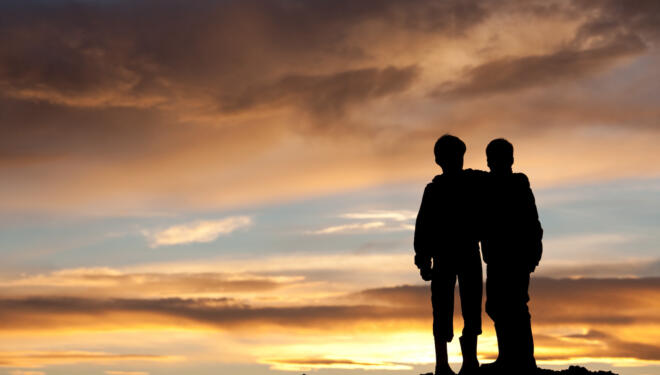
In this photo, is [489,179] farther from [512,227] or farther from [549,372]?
[549,372]

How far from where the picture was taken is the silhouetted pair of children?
1755 centimetres

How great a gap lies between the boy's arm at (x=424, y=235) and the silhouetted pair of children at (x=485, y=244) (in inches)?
0.9

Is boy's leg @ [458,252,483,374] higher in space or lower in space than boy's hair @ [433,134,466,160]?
lower

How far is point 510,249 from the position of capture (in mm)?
17609

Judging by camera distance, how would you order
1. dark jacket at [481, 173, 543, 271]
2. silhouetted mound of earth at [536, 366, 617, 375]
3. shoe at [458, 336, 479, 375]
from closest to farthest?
1. dark jacket at [481, 173, 543, 271]
2. shoe at [458, 336, 479, 375]
3. silhouetted mound of earth at [536, 366, 617, 375]

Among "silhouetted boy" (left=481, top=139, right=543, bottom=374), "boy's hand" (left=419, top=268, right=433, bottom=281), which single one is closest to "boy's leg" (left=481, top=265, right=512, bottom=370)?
"silhouetted boy" (left=481, top=139, right=543, bottom=374)

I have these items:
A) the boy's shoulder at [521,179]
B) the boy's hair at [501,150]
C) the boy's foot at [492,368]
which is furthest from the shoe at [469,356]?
the boy's hair at [501,150]

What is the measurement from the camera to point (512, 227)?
→ 17.6 meters

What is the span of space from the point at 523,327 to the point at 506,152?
10.2 feet

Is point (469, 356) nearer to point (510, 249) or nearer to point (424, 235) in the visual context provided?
point (510, 249)

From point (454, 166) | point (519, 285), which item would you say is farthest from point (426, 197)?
point (519, 285)

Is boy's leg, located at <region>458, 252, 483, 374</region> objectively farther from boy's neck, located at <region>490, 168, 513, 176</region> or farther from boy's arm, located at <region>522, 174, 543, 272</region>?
boy's neck, located at <region>490, 168, 513, 176</region>

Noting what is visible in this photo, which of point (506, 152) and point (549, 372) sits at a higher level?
point (506, 152)

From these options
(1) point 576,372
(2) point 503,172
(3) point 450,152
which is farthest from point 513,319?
(3) point 450,152
